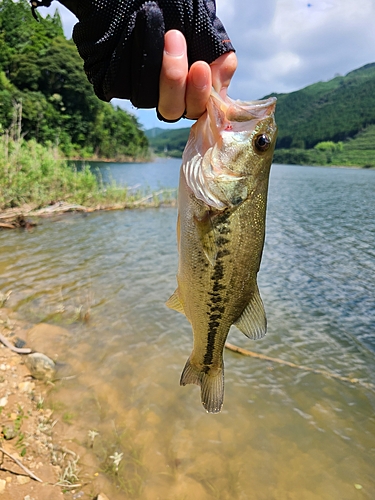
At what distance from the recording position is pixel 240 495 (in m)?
4.12

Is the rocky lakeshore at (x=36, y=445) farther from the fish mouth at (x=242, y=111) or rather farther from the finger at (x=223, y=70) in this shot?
the finger at (x=223, y=70)

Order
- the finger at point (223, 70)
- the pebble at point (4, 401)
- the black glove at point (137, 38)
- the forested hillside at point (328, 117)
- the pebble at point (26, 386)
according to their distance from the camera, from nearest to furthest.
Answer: the black glove at point (137, 38)
the finger at point (223, 70)
the pebble at point (4, 401)
the pebble at point (26, 386)
the forested hillside at point (328, 117)

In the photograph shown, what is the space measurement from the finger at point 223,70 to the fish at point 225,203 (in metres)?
0.07

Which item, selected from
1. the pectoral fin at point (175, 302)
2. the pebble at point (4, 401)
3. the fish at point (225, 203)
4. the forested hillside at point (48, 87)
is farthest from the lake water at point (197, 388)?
the forested hillside at point (48, 87)

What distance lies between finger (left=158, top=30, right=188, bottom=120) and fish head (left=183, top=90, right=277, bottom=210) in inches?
14.2

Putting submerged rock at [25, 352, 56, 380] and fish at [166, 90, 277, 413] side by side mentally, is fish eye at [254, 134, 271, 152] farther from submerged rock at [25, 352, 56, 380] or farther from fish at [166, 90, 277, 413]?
submerged rock at [25, 352, 56, 380]

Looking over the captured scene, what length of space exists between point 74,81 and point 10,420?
222ft

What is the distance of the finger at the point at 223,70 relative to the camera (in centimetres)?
174

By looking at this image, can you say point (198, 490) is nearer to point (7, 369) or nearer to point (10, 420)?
point (10, 420)

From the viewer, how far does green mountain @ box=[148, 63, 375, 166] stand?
10625cm

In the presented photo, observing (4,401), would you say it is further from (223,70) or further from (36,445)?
(223,70)

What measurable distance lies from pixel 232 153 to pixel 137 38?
2.76ft

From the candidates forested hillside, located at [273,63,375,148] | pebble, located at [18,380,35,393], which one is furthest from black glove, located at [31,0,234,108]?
forested hillside, located at [273,63,375,148]

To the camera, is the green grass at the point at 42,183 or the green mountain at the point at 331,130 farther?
the green mountain at the point at 331,130
